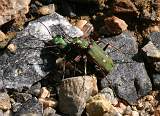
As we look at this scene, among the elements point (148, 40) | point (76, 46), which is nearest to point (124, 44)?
point (148, 40)

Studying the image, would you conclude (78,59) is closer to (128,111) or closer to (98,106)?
(98,106)

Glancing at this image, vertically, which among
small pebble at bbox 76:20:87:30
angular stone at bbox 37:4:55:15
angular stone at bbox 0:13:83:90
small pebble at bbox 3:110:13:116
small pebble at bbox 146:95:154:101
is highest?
angular stone at bbox 37:4:55:15

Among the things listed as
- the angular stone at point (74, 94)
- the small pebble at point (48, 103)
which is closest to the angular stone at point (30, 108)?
the small pebble at point (48, 103)

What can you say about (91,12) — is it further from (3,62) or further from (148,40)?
(3,62)

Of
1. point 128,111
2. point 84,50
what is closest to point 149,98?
point 128,111

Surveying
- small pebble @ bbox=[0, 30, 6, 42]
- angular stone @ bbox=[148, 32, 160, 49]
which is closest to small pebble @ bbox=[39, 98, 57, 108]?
small pebble @ bbox=[0, 30, 6, 42]

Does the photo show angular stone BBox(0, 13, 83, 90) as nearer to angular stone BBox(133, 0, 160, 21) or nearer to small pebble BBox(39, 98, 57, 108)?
small pebble BBox(39, 98, 57, 108)
